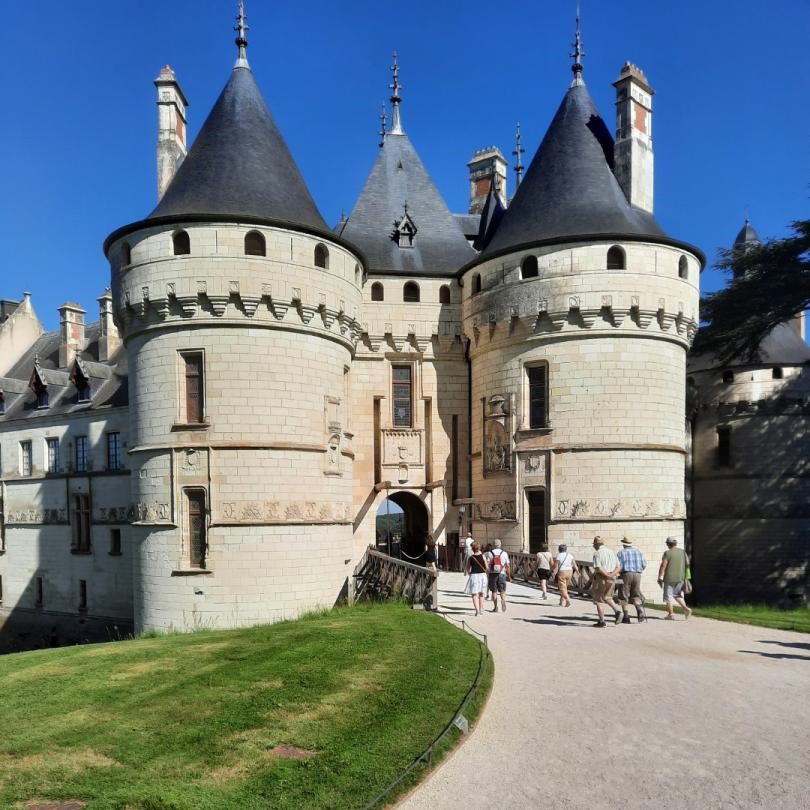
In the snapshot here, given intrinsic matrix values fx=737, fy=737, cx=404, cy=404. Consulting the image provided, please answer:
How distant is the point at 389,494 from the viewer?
83.7 feet

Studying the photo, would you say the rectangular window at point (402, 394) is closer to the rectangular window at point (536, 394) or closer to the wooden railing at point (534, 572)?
the rectangular window at point (536, 394)

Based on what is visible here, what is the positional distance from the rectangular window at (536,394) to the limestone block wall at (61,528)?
16.5 metres

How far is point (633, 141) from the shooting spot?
23688 millimetres

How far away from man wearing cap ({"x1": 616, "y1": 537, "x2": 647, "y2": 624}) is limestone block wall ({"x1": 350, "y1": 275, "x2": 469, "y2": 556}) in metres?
10.8

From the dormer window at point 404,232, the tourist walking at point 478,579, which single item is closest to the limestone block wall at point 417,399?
the dormer window at point 404,232

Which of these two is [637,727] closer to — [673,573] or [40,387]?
[673,573]

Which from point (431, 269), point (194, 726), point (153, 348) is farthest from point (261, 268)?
point (194, 726)

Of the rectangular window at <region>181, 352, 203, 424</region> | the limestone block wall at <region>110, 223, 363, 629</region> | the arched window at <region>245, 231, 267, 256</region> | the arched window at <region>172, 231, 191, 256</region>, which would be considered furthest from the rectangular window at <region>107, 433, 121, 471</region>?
the arched window at <region>245, 231, 267, 256</region>

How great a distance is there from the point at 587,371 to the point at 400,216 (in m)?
10.4

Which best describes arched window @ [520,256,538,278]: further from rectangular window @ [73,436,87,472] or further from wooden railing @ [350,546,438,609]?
rectangular window @ [73,436,87,472]

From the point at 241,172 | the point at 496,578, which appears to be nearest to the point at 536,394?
the point at 496,578

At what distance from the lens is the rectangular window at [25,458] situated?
3425 centimetres

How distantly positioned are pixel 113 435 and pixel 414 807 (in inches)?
1063

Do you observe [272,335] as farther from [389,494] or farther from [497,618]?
[497,618]
